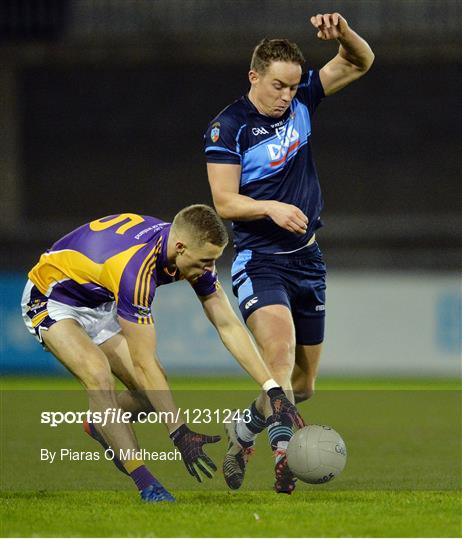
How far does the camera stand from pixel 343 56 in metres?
8.51

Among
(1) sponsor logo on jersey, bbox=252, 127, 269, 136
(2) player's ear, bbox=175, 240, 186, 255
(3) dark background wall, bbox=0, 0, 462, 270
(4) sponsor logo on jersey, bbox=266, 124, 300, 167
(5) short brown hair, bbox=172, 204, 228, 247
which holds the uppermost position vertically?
(1) sponsor logo on jersey, bbox=252, 127, 269, 136

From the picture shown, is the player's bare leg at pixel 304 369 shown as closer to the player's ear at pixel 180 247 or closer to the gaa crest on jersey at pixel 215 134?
the gaa crest on jersey at pixel 215 134

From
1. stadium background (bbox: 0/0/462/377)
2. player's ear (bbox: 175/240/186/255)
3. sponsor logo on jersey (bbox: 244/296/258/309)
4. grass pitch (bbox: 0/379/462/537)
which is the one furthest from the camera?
stadium background (bbox: 0/0/462/377)

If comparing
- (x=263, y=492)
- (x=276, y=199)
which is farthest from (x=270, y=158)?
(x=263, y=492)

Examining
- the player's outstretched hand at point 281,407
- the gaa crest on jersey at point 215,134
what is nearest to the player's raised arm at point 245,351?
the player's outstretched hand at point 281,407

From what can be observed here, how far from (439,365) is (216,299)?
10.8 m

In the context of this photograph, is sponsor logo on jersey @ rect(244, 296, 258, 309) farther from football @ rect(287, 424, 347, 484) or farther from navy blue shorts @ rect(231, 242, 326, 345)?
football @ rect(287, 424, 347, 484)

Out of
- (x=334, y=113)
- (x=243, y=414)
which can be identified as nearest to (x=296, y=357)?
(x=243, y=414)

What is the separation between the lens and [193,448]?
7.28 meters

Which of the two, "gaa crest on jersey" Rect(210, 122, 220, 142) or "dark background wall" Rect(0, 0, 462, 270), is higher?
"gaa crest on jersey" Rect(210, 122, 220, 142)

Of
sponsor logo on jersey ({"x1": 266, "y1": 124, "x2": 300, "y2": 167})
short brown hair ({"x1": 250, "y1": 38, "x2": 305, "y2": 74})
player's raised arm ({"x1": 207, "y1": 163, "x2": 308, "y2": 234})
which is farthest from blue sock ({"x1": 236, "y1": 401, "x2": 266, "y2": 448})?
short brown hair ({"x1": 250, "y1": 38, "x2": 305, "y2": 74})

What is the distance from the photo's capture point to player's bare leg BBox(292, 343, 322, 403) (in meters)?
8.75

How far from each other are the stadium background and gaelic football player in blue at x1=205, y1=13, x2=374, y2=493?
36.0 ft

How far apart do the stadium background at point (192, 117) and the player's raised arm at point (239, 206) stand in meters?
11.6
